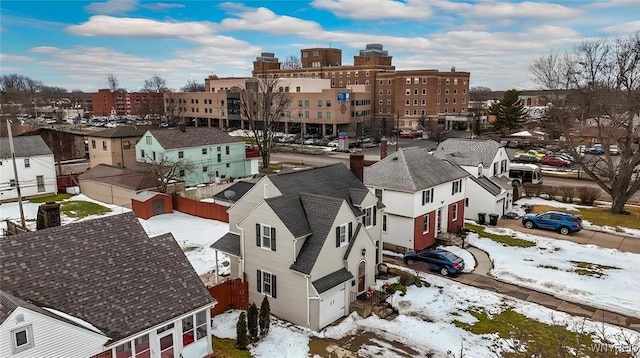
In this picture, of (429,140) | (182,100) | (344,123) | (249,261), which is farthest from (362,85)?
(249,261)

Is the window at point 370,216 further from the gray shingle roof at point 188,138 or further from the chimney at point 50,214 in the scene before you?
the gray shingle roof at point 188,138

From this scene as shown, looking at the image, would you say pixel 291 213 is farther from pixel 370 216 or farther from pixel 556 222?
pixel 556 222

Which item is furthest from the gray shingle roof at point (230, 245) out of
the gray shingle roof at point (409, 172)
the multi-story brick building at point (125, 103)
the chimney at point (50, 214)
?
the multi-story brick building at point (125, 103)

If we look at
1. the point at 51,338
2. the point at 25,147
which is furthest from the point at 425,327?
the point at 25,147

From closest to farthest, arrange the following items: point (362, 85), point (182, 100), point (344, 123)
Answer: point (344, 123) → point (362, 85) → point (182, 100)

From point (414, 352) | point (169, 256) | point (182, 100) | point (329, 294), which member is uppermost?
point (182, 100)

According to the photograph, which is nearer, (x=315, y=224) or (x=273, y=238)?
(x=273, y=238)

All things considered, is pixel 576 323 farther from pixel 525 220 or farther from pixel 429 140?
pixel 429 140
